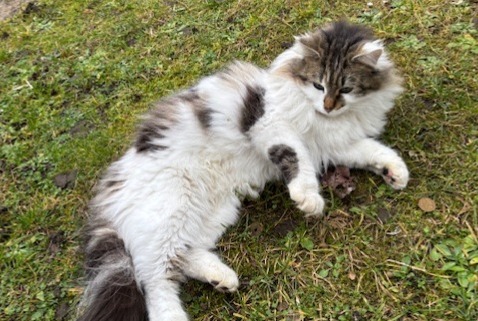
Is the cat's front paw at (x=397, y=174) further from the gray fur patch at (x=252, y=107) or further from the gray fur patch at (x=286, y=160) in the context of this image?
the gray fur patch at (x=252, y=107)

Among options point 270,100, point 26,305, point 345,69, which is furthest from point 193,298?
point 345,69

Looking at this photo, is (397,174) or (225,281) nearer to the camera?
(225,281)

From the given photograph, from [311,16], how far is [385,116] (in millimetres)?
1372

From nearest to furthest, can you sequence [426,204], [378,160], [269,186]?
1. [426,204]
2. [378,160]
3. [269,186]

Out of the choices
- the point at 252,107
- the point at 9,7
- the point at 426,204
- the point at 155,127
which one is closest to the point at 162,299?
the point at 155,127

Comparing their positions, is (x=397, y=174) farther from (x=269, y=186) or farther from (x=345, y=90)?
(x=269, y=186)

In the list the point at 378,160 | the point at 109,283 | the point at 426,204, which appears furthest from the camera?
the point at 378,160

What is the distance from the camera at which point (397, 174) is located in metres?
2.58

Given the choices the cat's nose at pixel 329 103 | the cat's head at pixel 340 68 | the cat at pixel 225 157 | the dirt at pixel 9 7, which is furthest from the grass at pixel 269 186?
the cat's nose at pixel 329 103

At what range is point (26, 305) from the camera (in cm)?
269

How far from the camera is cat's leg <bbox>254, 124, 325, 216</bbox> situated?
253 cm

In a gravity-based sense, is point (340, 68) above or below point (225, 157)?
above

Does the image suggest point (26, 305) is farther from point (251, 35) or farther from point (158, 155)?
point (251, 35)

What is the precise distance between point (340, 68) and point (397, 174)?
2.36 ft
